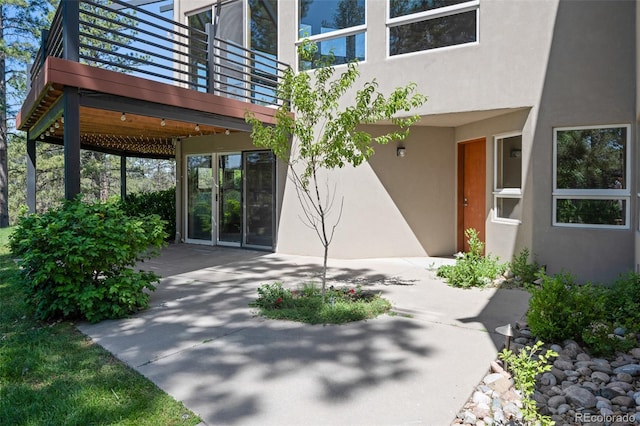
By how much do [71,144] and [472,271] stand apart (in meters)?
5.51

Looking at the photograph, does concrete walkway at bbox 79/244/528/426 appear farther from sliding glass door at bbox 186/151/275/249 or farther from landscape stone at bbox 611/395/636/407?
sliding glass door at bbox 186/151/275/249

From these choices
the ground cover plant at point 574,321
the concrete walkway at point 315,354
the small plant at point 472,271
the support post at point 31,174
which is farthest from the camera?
the support post at point 31,174

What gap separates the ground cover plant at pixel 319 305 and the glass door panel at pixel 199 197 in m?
5.30

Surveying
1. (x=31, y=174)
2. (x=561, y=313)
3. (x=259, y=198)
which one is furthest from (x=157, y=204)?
(x=561, y=313)

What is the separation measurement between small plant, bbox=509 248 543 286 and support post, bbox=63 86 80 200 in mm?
5963

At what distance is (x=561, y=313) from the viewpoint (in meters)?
3.72

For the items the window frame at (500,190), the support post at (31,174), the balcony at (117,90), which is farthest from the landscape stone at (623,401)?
the support post at (31,174)

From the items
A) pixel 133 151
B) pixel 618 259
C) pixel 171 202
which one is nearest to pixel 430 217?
pixel 618 259

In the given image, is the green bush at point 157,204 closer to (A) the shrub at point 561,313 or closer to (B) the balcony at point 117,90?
(B) the balcony at point 117,90

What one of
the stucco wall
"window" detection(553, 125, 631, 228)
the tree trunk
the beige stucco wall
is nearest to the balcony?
the beige stucco wall

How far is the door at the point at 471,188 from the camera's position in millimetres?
8094

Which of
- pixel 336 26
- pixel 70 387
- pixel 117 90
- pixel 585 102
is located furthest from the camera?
pixel 336 26

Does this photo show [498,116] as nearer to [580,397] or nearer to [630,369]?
[630,369]

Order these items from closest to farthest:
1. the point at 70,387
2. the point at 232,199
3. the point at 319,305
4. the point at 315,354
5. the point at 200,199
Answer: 1. the point at 70,387
2. the point at 315,354
3. the point at 319,305
4. the point at 232,199
5. the point at 200,199
